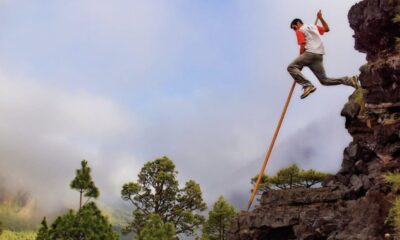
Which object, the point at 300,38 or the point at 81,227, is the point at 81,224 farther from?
the point at 300,38

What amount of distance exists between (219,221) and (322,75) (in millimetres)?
36585

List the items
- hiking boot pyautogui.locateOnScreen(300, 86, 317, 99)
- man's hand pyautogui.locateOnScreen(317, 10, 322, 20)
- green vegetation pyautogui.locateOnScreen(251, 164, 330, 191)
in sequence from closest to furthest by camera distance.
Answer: hiking boot pyautogui.locateOnScreen(300, 86, 317, 99) < man's hand pyautogui.locateOnScreen(317, 10, 322, 20) < green vegetation pyautogui.locateOnScreen(251, 164, 330, 191)

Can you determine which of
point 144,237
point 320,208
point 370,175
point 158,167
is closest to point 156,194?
point 158,167

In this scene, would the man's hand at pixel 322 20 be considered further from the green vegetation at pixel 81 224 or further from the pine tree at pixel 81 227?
the pine tree at pixel 81 227

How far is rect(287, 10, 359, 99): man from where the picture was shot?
15.2 metres

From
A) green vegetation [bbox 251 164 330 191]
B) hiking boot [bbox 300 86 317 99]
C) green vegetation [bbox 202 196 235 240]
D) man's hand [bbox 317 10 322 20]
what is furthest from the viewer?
green vegetation [bbox 251 164 330 191]

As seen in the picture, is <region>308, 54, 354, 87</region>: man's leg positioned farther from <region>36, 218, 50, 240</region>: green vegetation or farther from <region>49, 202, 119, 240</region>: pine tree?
<region>36, 218, 50, 240</region>: green vegetation

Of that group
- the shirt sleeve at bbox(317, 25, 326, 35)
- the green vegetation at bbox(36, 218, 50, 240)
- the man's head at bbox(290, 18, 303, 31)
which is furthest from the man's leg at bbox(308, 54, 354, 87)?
the green vegetation at bbox(36, 218, 50, 240)

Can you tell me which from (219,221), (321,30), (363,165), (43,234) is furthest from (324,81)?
(219,221)

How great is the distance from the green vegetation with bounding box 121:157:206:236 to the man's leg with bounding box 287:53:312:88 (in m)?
38.2

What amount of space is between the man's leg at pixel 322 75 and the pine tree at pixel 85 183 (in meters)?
16.8

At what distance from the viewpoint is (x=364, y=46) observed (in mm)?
17766

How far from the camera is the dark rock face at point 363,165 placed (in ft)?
43.0

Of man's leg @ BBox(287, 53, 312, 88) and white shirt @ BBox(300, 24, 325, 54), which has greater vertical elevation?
white shirt @ BBox(300, 24, 325, 54)
